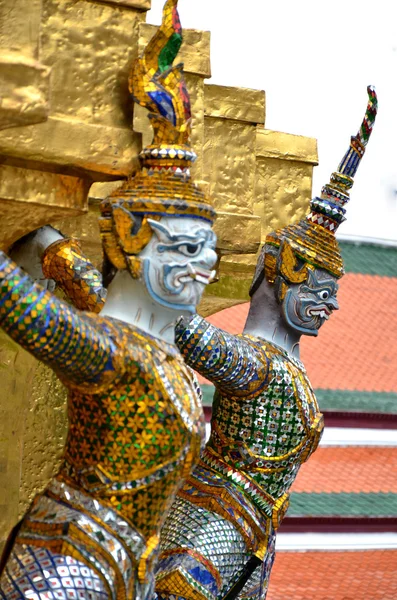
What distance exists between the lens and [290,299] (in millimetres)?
4984

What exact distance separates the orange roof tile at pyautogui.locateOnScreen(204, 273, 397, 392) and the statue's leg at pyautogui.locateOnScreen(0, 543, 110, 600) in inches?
234

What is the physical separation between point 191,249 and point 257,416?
3.48 feet

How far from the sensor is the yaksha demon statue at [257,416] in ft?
15.1

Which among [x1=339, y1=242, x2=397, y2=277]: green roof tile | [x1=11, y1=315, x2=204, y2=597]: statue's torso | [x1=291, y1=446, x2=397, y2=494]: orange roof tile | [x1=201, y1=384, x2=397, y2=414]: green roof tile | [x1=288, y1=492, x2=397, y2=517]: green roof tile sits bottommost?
[x1=288, y1=492, x2=397, y2=517]: green roof tile

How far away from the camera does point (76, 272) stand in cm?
439

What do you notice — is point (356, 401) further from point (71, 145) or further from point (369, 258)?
point (71, 145)

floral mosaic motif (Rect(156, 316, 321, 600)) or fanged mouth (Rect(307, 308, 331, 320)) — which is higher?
fanged mouth (Rect(307, 308, 331, 320))

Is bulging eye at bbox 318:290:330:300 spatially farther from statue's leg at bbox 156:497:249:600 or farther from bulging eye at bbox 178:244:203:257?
bulging eye at bbox 178:244:203:257

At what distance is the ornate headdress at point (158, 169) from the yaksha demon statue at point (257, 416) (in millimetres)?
650

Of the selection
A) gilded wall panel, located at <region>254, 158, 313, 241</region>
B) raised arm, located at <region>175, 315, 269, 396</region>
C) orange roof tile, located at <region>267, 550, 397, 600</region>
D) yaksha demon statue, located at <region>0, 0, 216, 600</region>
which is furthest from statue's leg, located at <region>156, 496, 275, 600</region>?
orange roof tile, located at <region>267, 550, 397, 600</region>

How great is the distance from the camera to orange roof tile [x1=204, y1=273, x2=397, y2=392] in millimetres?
9898

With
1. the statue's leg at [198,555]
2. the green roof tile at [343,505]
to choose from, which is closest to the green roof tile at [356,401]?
the green roof tile at [343,505]

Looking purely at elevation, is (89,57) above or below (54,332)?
above

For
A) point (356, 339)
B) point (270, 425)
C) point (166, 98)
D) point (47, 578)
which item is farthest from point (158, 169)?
point (356, 339)
